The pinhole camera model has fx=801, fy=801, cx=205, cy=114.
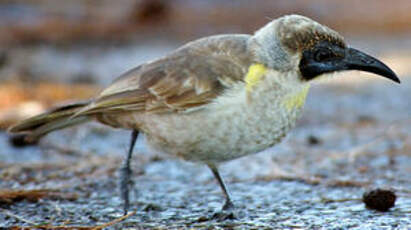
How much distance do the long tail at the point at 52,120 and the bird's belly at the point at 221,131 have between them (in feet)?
2.47

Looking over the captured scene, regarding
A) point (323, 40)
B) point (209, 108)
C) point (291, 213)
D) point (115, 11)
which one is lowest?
point (291, 213)

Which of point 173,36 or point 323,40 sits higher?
point 173,36

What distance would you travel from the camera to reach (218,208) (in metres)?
5.41

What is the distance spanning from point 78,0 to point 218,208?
9.79 metres

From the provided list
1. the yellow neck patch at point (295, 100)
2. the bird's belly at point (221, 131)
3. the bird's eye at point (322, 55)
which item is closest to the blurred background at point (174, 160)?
the bird's belly at point (221, 131)

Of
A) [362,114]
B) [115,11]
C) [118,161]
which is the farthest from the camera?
[115,11]

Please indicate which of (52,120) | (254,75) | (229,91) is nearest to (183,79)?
(229,91)

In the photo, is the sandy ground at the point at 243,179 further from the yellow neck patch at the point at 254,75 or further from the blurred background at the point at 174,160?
the yellow neck patch at the point at 254,75

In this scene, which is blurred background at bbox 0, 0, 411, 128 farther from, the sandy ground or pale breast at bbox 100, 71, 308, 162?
pale breast at bbox 100, 71, 308, 162

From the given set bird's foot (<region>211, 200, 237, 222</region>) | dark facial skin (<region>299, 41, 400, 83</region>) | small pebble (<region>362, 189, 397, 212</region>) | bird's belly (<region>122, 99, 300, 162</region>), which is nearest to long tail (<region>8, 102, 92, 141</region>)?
bird's belly (<region>122, 99, 300, 162</region>)

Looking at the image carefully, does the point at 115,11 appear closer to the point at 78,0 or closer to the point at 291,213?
the point at 78,0

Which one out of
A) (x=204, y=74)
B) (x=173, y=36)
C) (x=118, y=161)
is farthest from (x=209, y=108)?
(x=173, y=36)

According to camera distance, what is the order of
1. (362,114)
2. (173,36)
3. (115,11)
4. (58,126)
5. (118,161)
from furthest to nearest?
(115,11)
(173,36)
(362,114)
(118,161)
(58,126)

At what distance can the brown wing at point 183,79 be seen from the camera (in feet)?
16.9
